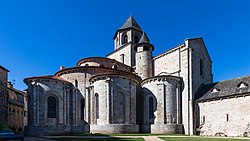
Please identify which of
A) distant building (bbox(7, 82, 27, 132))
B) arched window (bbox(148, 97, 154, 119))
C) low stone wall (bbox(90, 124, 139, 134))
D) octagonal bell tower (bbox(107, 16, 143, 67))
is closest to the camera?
low stone wall (bbox(90, 124, 139, 134))

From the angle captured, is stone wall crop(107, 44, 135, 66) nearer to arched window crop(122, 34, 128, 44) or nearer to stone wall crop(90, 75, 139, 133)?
arched window crop(122, 34, 128, 44)

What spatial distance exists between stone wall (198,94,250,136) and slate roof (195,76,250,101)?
0.59 metres

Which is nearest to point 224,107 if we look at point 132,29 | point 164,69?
point 164,69

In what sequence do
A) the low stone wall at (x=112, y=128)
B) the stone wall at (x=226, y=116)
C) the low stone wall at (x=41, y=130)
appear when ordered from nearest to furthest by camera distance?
the stone wall at (x=226, y=116), the low stone wall at (x=112, y=128), the low stone wall at (x=41, y=130)

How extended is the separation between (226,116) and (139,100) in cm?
1120

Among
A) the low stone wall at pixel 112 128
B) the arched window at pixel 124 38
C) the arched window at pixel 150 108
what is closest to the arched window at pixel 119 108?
the low stone wall at pixel 112 128

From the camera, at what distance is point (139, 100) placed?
105 feet

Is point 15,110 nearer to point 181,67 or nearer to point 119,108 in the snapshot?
point 119,108

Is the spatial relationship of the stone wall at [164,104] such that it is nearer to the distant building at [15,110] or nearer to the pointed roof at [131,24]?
the pointed roof at [131,24]

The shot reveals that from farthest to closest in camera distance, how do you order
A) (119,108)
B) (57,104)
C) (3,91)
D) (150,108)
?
(150,108), (3,91), (57,104), (119,108)

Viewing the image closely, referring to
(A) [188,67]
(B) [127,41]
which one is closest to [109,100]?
(A) [188,67]

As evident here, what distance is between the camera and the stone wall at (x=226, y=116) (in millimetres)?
24594

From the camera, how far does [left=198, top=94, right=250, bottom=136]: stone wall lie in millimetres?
24594

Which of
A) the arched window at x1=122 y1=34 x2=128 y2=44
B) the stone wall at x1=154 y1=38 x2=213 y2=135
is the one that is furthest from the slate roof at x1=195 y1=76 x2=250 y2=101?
the arched window at x1=122 y1=34 x2=128 y2=44
